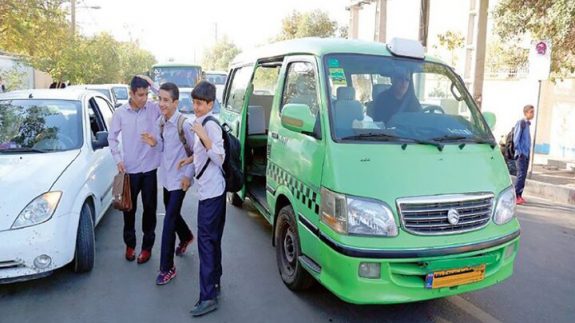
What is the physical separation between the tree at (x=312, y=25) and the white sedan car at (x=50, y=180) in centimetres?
2213

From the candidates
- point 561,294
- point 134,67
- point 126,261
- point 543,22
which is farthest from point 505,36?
point 134,67

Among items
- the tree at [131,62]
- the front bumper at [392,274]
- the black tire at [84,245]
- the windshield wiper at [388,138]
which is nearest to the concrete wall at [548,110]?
the windshield wiper at [388,138]

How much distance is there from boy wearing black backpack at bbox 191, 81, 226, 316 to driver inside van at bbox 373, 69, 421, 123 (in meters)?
1.28

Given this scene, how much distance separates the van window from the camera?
5.49m

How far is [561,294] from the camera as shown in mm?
3965

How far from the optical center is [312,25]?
26438mm

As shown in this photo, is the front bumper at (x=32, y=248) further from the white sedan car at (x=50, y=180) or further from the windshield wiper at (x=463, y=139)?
the windshield wiper at (x=463, y=139)

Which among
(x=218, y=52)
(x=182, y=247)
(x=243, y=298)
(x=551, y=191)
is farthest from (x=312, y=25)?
(x=218, y=52)

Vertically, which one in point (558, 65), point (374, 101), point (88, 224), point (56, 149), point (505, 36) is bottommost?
point (88, 224)

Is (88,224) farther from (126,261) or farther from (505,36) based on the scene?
(505,36)

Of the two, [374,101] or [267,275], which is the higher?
[374,101]

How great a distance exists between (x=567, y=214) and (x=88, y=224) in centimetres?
649

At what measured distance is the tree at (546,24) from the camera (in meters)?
7.62

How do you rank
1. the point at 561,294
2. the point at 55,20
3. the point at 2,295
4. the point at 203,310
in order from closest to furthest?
the point at 203,310 < the point at 2,295 < the point at 561,294 < the point at 55,20
